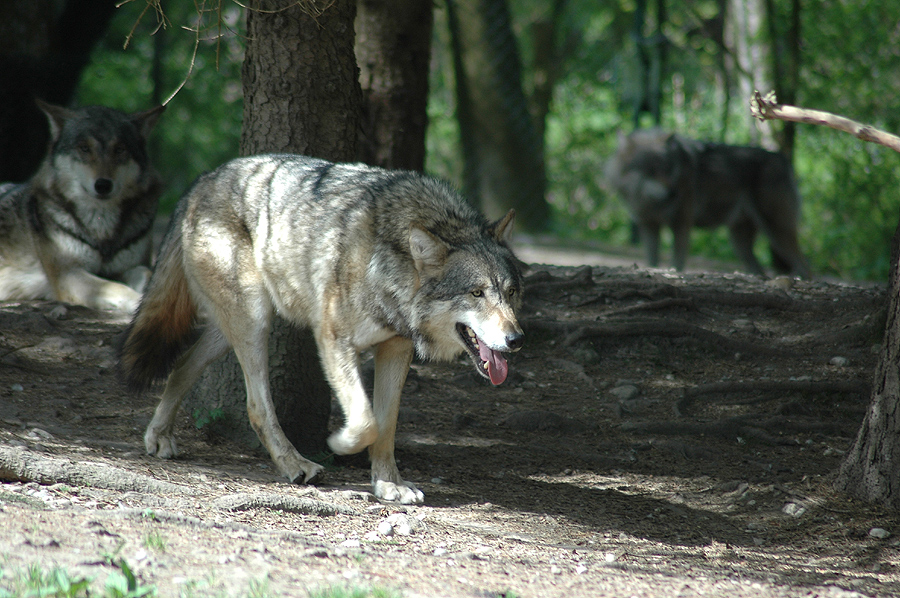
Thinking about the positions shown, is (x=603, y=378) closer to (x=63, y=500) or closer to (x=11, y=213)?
(x=63, y=500)

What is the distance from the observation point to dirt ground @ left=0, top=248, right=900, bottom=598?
2.79 metres

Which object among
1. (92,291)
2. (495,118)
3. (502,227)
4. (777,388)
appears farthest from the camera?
(495,118)

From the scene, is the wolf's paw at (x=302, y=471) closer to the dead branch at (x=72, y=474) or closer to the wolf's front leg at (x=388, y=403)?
the wolf's front leg at (x=388, y=403)

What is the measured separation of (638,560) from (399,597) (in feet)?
4.43

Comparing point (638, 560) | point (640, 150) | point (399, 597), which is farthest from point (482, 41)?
point (399, 597)

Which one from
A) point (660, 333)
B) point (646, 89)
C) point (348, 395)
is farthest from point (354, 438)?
point (646, 89)

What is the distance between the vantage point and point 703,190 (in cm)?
1090

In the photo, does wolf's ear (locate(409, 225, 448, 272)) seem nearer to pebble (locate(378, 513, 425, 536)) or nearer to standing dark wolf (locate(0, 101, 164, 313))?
pebble (locate(378, 513, 425, 536))

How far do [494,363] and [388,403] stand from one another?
0.73m

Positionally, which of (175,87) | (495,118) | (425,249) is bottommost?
(425,249)

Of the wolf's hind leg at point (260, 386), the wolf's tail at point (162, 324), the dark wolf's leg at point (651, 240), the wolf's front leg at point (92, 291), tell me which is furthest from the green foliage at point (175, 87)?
the wolf's hind leg at point (260, 386)

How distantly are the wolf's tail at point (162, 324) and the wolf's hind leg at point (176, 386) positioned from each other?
75 mm

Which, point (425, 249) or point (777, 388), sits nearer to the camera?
point (425, 249)

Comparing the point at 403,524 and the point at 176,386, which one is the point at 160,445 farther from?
the point at 403,524
